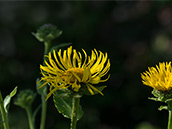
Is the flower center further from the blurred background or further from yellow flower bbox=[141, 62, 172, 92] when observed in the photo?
the blurred background

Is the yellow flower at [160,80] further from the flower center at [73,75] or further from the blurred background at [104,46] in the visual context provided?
the blurred background at [104,46]

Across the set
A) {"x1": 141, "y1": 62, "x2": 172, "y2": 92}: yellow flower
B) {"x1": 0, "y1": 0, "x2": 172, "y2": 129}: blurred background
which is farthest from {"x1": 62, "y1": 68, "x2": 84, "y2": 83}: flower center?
{"x1": 0, "y1": 0, "x2": 172, "y2": 129}: blurred background

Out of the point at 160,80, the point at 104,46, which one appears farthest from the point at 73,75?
the point at 104,46

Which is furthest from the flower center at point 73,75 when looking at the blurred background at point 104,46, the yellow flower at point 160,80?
the blurred background at point 104,46

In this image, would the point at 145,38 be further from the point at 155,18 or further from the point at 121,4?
the point at 121,4

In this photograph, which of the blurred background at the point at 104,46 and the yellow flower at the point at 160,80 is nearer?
the yellow flower at the point at 160,80

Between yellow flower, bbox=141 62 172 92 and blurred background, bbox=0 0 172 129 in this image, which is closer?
yellow flower, bbox=141 62 172 92

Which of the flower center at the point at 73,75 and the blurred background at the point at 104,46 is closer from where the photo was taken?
the flower center at the point at 73,75

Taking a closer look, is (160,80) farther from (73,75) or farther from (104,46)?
(104,46)
